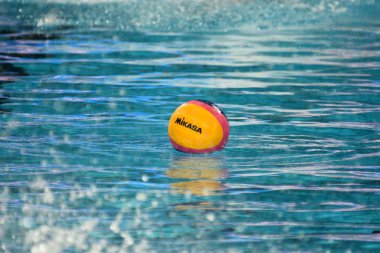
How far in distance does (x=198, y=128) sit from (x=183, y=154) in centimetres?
31

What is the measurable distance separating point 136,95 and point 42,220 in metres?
6.37

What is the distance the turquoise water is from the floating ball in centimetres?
10

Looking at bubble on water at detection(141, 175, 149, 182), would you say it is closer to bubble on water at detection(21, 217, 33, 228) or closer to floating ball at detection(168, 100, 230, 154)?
floating ball at detection(168, 100, 230, 154)

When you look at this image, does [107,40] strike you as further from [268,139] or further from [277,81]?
[268,139]

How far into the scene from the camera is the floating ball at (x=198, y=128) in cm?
918

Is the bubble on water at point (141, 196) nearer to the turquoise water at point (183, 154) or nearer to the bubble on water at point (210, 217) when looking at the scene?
the turquoise water at point (183, 154)

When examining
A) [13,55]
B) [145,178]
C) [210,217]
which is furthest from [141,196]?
[13,55]

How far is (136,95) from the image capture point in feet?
43.3

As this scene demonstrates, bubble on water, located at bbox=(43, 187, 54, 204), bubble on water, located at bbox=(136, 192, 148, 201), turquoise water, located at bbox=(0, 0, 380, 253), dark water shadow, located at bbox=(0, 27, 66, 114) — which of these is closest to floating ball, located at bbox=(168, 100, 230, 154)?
turquoise water, located at bbox=(0, 0, 380, 253)

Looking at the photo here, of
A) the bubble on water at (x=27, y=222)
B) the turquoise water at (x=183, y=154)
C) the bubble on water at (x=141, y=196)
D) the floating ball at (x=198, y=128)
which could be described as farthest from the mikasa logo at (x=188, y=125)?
the bubble on water at (x=27, y=222)

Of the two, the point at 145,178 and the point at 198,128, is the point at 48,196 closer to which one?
the point at 145,178

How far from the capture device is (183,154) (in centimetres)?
932

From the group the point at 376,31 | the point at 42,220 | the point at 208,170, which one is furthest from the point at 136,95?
the point at 376,31

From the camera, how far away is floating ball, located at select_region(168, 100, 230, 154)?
9.18m
